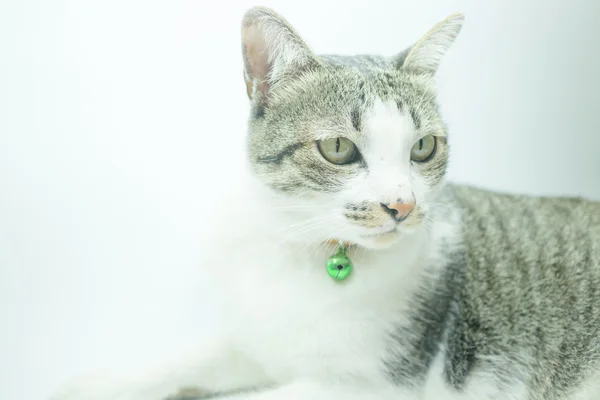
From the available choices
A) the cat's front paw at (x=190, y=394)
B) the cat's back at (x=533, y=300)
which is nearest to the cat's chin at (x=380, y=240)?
the cat's back at (x=533, y=300)

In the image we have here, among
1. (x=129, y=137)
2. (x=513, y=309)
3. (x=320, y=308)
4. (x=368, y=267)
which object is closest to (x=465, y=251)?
(x=513, y=309)

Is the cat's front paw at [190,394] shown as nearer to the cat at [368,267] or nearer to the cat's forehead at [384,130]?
the cat at [368,267]

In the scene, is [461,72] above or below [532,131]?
above

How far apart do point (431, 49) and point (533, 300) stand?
23.2 inches

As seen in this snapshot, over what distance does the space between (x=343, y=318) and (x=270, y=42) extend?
21.2 inches

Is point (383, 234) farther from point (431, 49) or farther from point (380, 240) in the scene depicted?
point (431, 49)

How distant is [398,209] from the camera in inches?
39.3

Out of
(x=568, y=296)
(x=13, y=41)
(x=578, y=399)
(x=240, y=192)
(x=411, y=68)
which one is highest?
(x=13, y=41)

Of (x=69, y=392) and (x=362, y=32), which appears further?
(x=362, y=32)

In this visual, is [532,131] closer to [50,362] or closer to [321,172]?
[321,172]

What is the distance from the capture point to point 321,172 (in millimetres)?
1054

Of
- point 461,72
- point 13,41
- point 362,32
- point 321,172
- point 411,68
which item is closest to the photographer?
point 321,172

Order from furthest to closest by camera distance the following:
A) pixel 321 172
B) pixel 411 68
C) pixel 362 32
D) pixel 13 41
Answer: pixel 362 32 < pixel 13 41 < pixel 411 68 < pixel 321 172

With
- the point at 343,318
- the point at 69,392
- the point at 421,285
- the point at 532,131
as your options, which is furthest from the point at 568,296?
the point at 69,392
